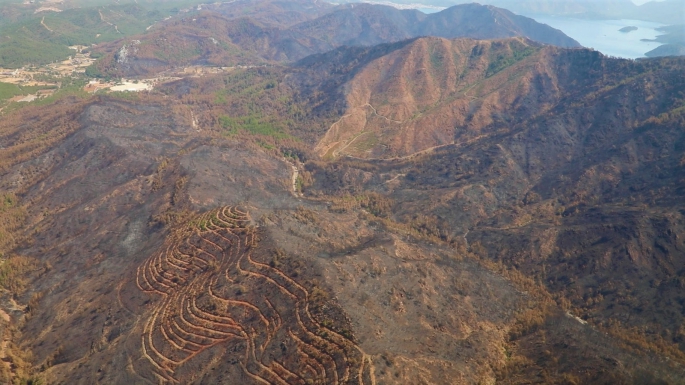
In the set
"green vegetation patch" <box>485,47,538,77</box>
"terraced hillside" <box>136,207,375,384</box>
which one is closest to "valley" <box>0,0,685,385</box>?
"terraced hillside" <box>136,207,375,384</box>

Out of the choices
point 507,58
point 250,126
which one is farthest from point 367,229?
point 507,58

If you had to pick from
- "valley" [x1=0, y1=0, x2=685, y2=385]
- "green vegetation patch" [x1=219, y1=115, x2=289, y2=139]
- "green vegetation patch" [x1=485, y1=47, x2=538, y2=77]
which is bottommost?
"green vegetation patch" [x1=219, y1=115, x2=289, y2=139]

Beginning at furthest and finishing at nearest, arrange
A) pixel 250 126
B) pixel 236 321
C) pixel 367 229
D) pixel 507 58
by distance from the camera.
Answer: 1. pixel 507 58
2. pixel 250 126
3. pixel 367 229
4. pixel 236 321

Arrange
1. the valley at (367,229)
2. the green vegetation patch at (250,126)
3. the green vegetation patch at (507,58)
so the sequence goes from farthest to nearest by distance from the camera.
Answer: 1. the green vegetation patch at (507,58)
2. the green vegetation patch at (250,126)
3. the valley at (367,229)

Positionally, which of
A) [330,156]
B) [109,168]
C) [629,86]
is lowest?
[330,156]

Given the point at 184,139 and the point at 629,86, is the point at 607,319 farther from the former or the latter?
the point at 184,139

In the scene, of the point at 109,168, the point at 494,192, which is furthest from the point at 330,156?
the point at 109,168

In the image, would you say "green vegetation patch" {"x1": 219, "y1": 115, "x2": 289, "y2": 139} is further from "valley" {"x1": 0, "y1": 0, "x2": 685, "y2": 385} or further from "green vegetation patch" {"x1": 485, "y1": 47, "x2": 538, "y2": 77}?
"green vegetation patch" {"x1": 485, "y1": 47, "x2": 538, "y2": 77}

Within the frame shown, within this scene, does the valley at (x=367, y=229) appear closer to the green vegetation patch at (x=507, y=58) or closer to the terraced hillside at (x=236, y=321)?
the terraced hillside at (x=236, y=321)

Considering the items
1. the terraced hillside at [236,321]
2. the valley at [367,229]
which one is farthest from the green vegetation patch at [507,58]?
the terraced hillside at [236,321]

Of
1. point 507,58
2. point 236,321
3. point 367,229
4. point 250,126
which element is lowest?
point 250,126

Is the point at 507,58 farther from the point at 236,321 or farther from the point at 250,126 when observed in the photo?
the point at 236,321
